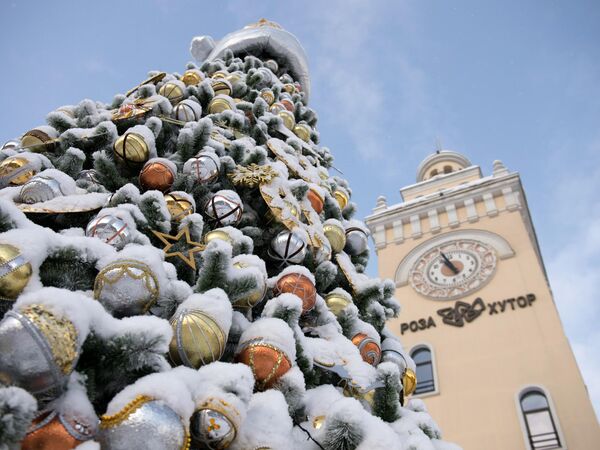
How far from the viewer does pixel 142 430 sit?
0.78 metres

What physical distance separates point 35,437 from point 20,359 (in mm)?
126

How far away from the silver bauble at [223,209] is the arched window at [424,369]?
10622mm

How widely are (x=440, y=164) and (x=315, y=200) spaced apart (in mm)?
17850

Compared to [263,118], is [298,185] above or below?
below

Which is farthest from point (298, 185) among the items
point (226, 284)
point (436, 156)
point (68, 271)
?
point (436, 156)

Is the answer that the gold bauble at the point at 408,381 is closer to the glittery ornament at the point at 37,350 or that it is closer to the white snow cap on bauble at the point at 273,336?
the white snow cap on bauble at the point at 273,336


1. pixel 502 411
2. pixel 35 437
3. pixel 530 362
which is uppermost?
pixel 530 362

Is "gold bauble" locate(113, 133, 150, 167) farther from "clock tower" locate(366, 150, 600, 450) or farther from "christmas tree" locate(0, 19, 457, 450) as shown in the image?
"clock tower" locate(366, 150, 600, 450)

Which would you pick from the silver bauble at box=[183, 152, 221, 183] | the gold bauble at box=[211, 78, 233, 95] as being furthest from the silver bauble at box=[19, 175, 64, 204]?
the gold bauble at box=[211, 78, 233, 95]

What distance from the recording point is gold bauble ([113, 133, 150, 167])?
189cm

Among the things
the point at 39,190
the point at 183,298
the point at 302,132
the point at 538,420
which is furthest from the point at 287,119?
the point at 538,420

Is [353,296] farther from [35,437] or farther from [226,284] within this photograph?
[35,437]

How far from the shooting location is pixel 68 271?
3.86 feet

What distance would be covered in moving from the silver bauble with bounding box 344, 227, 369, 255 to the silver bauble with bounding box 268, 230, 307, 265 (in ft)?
2.35
